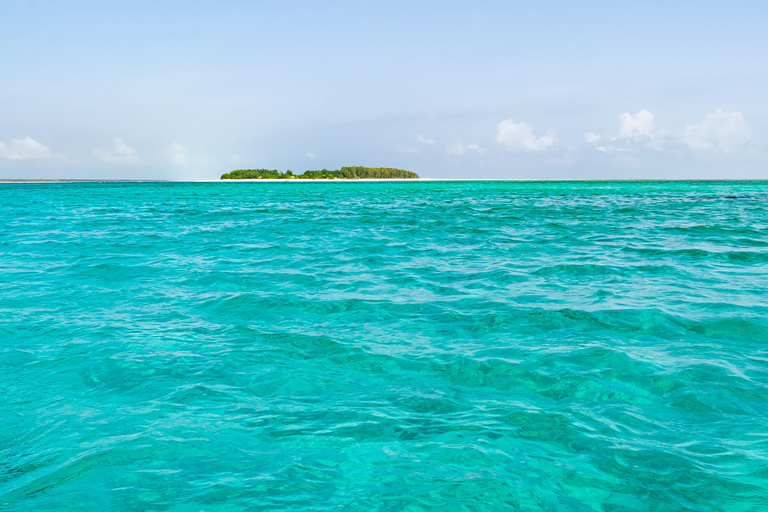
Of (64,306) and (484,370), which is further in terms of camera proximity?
(64,306)

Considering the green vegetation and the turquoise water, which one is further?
the green vegetation

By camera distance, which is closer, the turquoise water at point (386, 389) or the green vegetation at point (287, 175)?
the turquoise water at point (386, 389)

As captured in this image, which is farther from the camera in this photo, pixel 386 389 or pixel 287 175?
pixel 287 175

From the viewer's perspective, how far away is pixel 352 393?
199 inches

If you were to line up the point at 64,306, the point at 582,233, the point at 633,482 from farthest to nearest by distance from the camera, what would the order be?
the point at 582,233 < the point at 64,306 < the point at 633,482

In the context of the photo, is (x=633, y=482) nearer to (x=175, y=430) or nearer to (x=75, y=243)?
(x=175, y=430)

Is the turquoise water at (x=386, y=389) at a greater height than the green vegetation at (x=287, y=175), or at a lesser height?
lesser

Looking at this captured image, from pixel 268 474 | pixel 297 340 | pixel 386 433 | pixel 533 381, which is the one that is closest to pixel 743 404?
pixel 533 381

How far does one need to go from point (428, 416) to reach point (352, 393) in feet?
2.74

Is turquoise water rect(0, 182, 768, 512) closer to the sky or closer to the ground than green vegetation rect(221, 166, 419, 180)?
closer to the ground

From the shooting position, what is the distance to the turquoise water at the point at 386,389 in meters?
3.58

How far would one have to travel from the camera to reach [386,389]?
5129 millimetres

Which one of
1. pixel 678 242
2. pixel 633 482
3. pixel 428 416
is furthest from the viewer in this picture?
pixel 678 242

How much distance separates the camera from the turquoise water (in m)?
3.58
